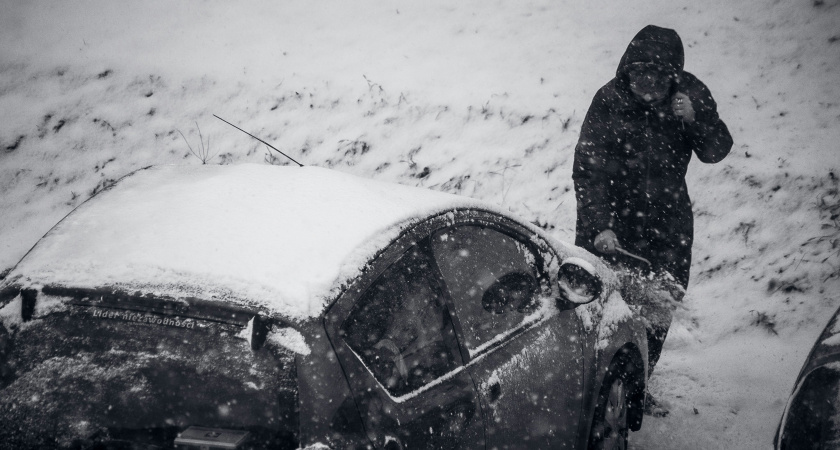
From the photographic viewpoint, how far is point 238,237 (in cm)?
176

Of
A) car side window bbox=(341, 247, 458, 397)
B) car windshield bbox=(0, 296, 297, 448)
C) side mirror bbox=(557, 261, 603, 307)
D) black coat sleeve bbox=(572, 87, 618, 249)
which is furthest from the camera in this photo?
black coat sleeve bbox=(572, 87, 618, 249)

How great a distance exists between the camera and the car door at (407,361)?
1.58m

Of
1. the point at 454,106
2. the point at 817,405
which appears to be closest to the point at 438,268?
the point at 817,405

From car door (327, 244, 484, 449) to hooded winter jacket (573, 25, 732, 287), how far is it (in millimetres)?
2187

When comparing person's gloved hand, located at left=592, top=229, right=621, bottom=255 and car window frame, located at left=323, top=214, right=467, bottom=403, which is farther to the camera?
person's gloved hand, located at left=592, top=229, right=621, bottom=255

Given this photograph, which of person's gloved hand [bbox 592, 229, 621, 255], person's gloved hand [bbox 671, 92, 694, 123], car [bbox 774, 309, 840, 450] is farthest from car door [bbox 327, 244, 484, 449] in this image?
person's gloved hand [bbox 671, 92, 694, 123]

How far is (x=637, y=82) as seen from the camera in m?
3.61

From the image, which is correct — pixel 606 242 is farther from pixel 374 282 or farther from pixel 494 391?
pixel 374 282

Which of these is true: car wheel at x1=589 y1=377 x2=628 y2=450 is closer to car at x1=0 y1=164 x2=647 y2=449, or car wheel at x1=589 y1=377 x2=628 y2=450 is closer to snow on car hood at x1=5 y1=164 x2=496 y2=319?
car at x1=0 y1=164 x2=647 y2=449

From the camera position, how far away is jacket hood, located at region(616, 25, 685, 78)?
362 centimetres

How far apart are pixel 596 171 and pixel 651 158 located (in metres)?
0.38

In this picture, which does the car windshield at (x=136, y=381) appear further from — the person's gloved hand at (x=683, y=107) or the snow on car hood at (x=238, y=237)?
the person's gloved hand at (x=683, y=107)

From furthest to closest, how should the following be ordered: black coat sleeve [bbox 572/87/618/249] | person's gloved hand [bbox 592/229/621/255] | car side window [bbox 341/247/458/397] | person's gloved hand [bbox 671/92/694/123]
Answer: black coat sleeve [bbox 572/87/618/249] → person's gloved hand [bbox 671/92/694/123] → person's gloved hand [bbox 592/229/621/255] → car side window [bbox 341/247/458/397]

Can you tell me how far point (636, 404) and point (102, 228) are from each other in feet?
9.29
